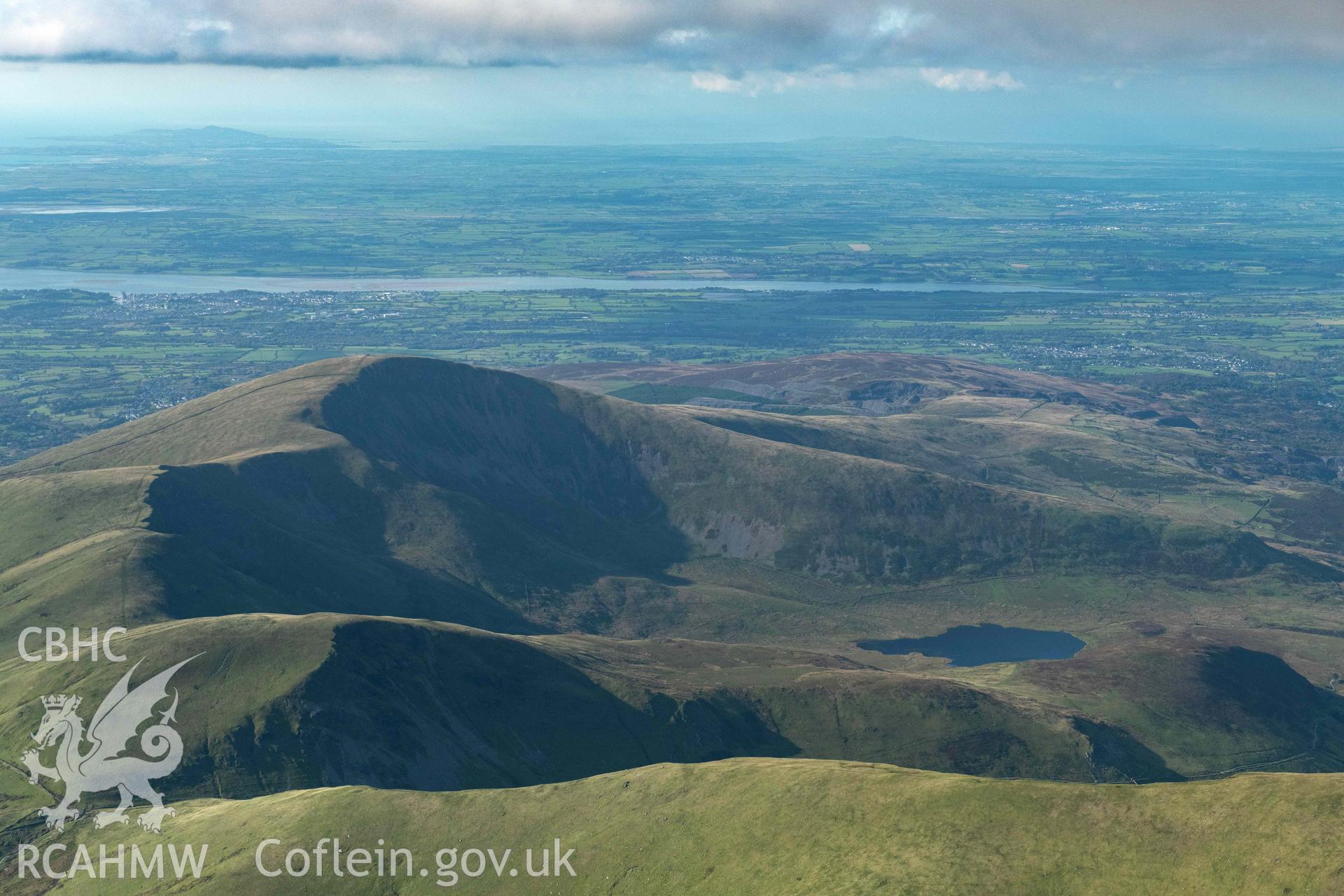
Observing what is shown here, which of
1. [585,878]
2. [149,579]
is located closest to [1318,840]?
[585,878]

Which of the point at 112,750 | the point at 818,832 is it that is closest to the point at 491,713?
the point at 112,750

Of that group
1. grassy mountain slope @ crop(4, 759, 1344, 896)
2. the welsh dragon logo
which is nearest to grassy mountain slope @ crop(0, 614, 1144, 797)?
the welsh dragon logo

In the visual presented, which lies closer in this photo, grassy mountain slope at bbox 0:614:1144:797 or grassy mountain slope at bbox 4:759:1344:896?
grassy mountain slope at bbox 4:759:1344:896

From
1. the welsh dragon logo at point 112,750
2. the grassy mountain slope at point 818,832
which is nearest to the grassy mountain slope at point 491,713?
the welsh dragon logo at point 112,750

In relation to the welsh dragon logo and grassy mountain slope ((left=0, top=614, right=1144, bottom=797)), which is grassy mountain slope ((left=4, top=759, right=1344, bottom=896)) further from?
grassy mountain slope ((left=0, top=614, right=1144, bottom=797))

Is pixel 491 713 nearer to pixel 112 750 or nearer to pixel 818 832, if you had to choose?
pixel 112 750

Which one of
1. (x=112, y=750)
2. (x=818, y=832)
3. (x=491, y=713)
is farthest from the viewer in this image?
(x=491, y=713)
